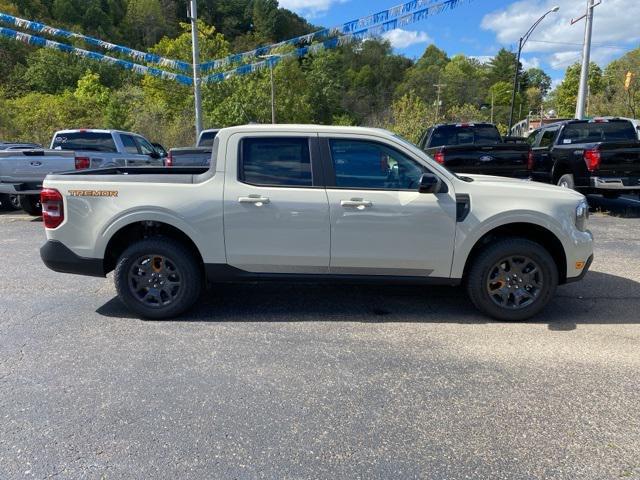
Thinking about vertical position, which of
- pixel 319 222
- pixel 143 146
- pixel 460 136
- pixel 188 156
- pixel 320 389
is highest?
pixel 460 136

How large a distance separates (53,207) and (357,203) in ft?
9.40

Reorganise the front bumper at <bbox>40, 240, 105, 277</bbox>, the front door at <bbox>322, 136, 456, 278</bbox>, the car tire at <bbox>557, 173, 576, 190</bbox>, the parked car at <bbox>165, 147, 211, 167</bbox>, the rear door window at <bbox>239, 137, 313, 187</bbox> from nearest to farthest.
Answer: the front door at <bbox>322, 136, 456, 278</bbox> < the rear door window at <bbox>239, 137, 313, 187</bbox> < the front bumper at <bbox>40, 240, 105, 277</bbox> < the car tire at <bbox>557, 173, 576, 190</bbox> < the parked car at <bbox>165, 147, 211, 167</bbox>

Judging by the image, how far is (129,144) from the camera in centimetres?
1317

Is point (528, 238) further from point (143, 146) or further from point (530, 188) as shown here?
point (143, 146)

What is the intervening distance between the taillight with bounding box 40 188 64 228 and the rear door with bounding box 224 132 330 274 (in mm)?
1579

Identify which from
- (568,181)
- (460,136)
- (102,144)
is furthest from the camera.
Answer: (102,144)

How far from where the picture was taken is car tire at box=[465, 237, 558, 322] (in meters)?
4.61

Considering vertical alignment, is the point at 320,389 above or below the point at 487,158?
below

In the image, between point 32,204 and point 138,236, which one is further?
point 32,204

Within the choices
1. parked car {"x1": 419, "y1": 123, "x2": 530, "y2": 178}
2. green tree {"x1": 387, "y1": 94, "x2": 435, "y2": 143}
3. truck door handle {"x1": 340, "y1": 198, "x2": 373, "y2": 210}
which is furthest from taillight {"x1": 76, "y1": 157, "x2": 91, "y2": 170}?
green tree {"x1": 387, "y1": 94, "x2": 435, "y2": 143}

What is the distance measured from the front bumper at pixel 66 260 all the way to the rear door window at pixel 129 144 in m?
8.58

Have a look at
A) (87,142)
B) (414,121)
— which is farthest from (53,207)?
(414,121)

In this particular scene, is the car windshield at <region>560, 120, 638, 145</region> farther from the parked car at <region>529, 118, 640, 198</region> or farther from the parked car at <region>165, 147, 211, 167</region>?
the parked car at <region>165, 147, 211, 167</region>

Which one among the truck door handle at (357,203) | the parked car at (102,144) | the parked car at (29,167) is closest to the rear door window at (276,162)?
the truck door handle at (357,203)
